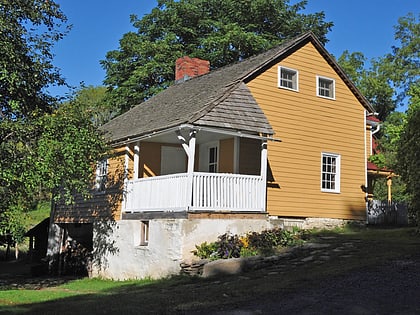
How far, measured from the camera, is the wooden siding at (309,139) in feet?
60.6

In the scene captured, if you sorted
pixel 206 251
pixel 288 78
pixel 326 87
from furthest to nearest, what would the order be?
pixel 326 87 < pixel 288 78 < pixel 206 251

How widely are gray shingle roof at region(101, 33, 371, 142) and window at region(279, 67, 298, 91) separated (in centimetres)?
60

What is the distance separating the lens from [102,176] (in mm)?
19875

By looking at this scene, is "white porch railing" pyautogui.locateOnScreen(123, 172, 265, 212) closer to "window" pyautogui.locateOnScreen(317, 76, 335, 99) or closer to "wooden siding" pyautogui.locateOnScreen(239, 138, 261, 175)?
"wooden siding" pyautogui.locateOnScreen(239, 138, 261, 175)

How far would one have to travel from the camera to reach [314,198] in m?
19.2

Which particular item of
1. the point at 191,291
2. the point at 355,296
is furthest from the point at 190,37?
the point at 355,296

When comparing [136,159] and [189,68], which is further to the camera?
[189,68]

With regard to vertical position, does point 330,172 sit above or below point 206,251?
Result: above

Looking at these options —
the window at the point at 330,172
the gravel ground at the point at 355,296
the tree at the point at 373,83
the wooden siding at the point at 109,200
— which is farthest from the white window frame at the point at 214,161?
the tree at the point at 373,83

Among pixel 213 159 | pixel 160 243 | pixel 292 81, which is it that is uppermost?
pixel 292 81

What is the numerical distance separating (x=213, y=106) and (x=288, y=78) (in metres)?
5.12

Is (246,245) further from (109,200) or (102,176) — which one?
(102,176)

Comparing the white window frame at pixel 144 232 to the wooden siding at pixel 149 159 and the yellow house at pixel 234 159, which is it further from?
Result: the wooden siding at pixel 149 159

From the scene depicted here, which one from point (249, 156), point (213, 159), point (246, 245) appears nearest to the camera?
point (246, 245)
